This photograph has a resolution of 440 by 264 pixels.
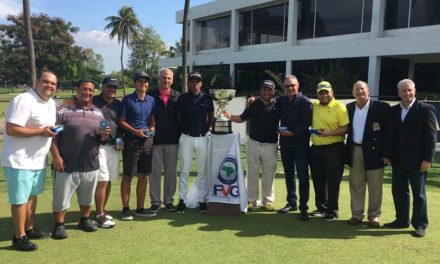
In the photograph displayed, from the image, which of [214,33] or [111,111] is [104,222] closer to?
[111,111]

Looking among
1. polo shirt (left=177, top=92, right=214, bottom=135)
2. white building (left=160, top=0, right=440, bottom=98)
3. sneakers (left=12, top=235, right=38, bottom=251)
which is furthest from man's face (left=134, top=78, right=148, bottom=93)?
white building (left=160, top=0, right=440, bottom=98)

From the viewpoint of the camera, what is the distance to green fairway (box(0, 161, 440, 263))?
4.37 meters

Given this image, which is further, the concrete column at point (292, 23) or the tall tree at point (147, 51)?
the tall tree at point (147, 51)

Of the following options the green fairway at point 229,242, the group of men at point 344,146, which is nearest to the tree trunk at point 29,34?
the green fairway at point 229,242

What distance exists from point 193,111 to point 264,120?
1.05 metres

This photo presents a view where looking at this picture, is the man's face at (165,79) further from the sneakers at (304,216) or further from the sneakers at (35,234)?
the sneakers at (304,216)

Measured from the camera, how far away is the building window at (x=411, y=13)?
60.2ft

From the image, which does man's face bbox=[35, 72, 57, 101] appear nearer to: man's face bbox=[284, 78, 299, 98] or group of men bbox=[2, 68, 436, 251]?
group of men bbox=[2, 68, 436, 251]

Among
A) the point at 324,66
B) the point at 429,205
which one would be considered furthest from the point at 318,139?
the point at 324,66

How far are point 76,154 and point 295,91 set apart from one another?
3084mm

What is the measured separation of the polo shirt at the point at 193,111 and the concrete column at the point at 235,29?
2401 centimetres

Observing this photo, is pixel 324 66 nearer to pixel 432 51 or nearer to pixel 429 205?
pixel 432 51

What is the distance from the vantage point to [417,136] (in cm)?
514

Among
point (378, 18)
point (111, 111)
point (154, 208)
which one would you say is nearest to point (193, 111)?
point (111, 111)
